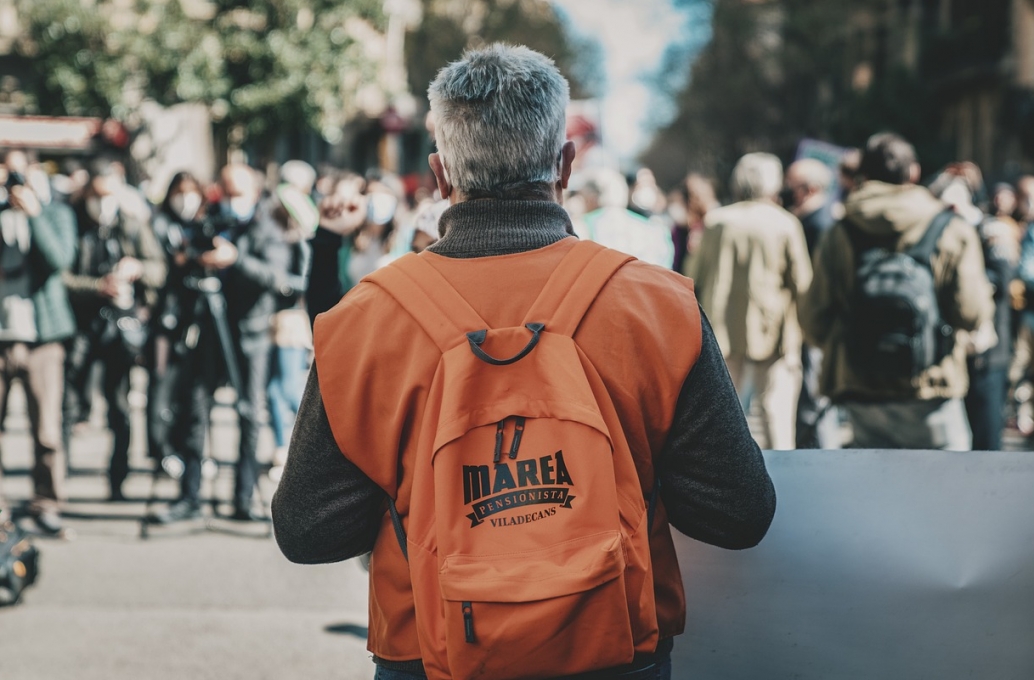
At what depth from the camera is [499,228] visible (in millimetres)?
2041

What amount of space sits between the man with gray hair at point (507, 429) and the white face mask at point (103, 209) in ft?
20.6

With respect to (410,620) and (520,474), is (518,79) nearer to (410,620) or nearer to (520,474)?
(520,474)

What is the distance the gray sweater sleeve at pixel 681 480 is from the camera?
6.56 ft

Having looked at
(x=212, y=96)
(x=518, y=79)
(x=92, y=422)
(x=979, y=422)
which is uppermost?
(x=212, y=96)

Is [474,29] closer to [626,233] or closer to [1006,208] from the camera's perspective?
[1006,208]

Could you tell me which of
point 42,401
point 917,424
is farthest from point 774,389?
point 42,401

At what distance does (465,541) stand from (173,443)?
19.6ft

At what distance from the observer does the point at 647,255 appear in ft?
24.6

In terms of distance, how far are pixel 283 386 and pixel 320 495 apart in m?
5.90

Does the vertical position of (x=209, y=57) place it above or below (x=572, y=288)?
above

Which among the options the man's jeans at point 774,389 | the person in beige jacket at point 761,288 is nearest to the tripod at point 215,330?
the person in beige jacket at point 761,288

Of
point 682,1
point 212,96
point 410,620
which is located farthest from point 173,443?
point 682,1

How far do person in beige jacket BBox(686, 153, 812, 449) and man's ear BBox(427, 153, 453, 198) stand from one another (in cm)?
556

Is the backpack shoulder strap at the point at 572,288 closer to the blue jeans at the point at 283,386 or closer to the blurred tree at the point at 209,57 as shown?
the blue jeans at the point at 283,386
